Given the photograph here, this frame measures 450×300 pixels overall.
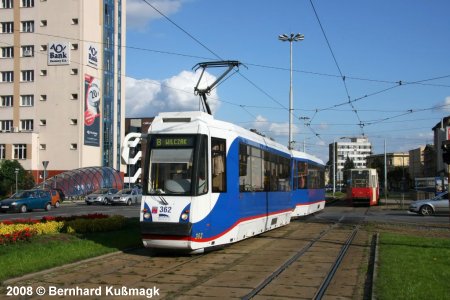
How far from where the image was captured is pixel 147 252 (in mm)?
14312

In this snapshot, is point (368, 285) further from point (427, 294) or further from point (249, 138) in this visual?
point (249, 138)

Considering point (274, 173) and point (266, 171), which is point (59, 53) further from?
point (266, 171)

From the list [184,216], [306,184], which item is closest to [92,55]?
[306,184]

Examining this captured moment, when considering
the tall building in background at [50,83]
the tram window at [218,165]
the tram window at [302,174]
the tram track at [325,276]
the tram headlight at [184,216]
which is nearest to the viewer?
the tram track at [325,276]

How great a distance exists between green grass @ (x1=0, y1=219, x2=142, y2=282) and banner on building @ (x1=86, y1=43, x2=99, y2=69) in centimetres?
5835

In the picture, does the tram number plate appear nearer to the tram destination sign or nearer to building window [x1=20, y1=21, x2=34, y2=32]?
the tram destination sign

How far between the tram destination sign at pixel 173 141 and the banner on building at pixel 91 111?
2380 inches

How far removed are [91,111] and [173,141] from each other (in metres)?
62.0

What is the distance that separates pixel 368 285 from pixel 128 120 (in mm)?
114087

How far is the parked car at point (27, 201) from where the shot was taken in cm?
3566

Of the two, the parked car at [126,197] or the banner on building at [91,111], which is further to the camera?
the banner on building at [91,111]

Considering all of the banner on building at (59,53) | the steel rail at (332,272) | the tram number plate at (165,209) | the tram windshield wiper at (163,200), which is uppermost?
the banner on building at (59,53)

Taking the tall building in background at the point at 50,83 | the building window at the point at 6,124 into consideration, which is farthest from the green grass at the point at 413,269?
the building window at the point at 6,124

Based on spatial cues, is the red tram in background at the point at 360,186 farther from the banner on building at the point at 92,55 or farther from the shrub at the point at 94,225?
the banner on building at the point at 92,55
